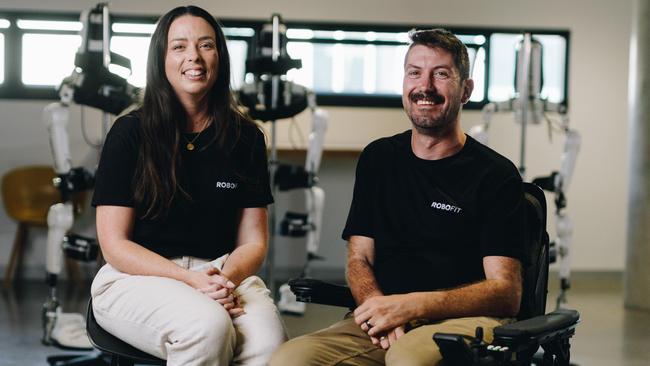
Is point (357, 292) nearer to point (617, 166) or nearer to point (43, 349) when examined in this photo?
point (43, 349)

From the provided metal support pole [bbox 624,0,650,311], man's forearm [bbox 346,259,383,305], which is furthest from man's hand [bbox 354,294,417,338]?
metal support pole [bbox 624,0,650,311]

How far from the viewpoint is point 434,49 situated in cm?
234

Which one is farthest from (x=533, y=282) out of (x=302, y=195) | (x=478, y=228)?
(x=302, y=195)

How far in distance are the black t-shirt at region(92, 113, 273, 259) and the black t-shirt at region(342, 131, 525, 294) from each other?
0.39 meters

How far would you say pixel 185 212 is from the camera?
2.43m

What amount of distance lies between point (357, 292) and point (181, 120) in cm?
69

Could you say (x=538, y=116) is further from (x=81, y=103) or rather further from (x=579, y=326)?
(x=81, y=103)

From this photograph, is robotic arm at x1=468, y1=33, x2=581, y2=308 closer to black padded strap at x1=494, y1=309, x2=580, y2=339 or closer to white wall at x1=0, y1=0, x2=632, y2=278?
white wall at x1=0, y1=0, x2=632, y2=278

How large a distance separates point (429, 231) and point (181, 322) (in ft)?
2.17

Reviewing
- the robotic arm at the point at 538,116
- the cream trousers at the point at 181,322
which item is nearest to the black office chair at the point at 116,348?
the cream trousers at the point at 181,322

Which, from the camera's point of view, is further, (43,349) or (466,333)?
(43,349)

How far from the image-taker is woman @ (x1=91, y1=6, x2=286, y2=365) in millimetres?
2227

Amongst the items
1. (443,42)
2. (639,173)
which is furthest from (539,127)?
(443,42)

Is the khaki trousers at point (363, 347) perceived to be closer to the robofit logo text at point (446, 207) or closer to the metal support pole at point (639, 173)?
the robofit logo text at point (446, 207)
